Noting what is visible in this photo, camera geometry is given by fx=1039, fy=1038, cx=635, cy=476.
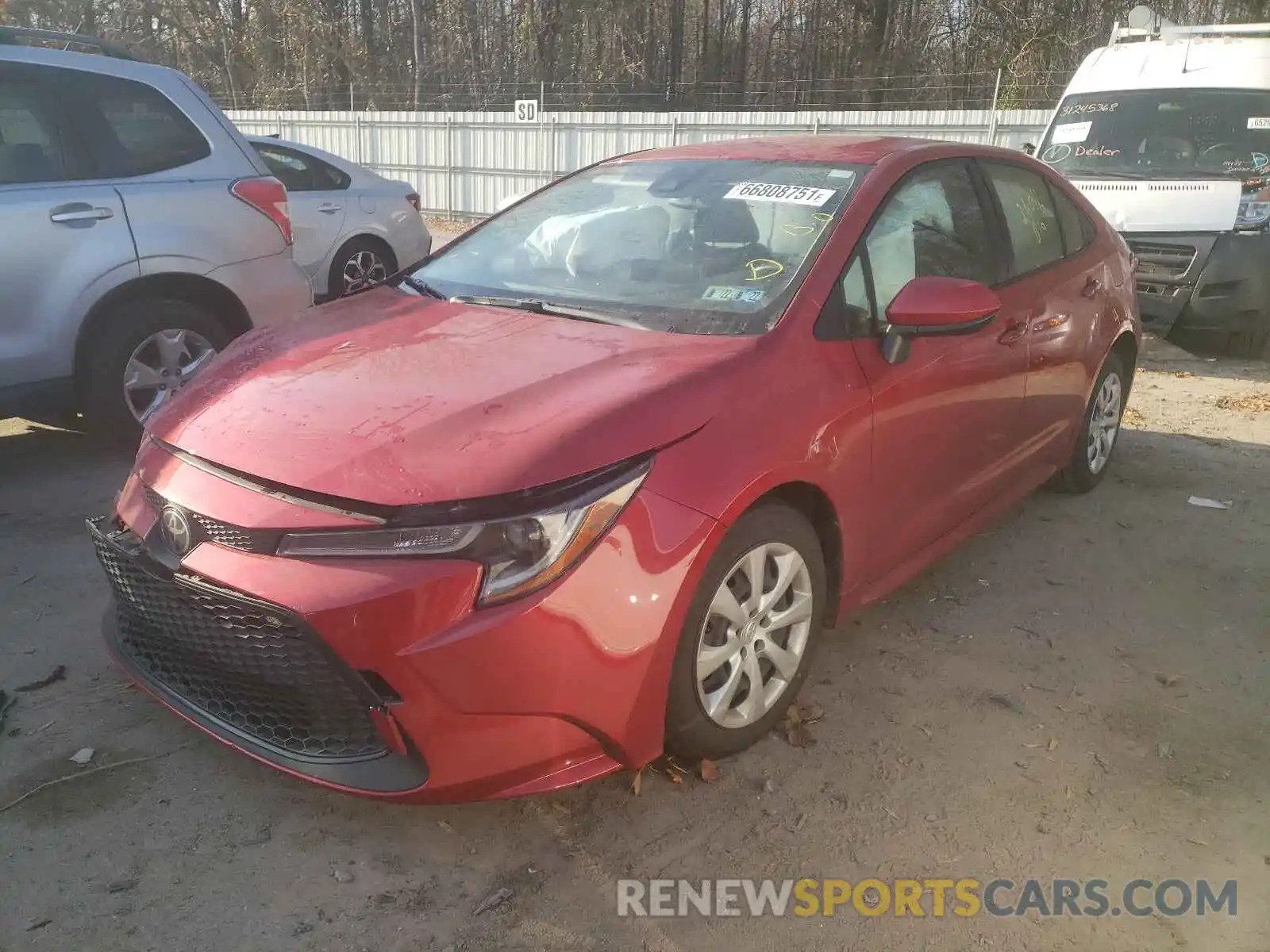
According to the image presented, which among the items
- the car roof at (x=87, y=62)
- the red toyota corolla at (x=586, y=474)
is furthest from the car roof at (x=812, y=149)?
the car roof at (x=87, y=62)

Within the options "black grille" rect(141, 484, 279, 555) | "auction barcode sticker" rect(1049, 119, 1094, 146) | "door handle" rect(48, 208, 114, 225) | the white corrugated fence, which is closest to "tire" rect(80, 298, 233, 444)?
"door handle" rect(48, 208, 114, 225)

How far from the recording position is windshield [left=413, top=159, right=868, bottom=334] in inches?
121

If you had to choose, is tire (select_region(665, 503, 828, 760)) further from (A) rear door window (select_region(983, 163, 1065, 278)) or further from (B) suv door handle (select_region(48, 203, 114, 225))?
(B) suv door handle (select_region(48, 203, 114, 225))

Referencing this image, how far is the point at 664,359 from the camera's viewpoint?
8.94 feet

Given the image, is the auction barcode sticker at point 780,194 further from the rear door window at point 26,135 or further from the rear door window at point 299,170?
the rear door window at point 299,170

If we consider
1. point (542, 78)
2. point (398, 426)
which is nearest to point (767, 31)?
point (542, 78)

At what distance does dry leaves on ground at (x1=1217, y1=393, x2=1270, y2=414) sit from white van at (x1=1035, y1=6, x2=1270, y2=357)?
104cm

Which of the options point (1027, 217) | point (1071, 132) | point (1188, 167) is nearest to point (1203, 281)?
point (1188, 167)

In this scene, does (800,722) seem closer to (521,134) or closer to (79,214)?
(79,214)

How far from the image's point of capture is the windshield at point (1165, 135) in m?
7.91

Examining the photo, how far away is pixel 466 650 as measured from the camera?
2.16m

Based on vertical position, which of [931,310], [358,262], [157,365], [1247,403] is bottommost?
[1247,403]

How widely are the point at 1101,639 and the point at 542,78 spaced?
98.0 feet
